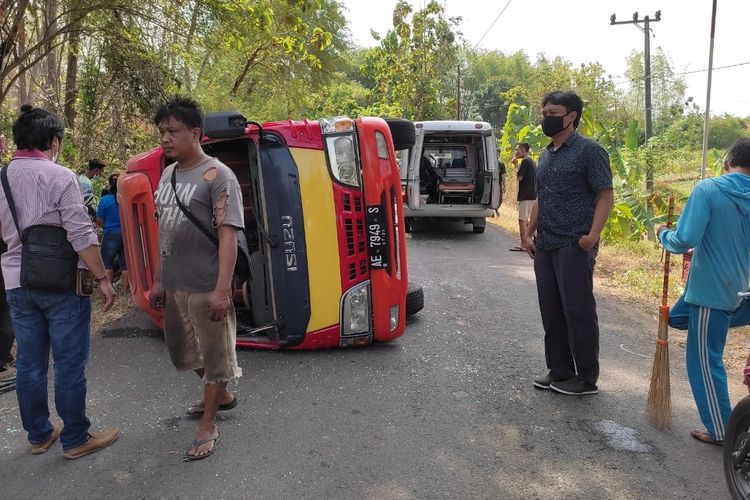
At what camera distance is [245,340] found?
15.8 feet

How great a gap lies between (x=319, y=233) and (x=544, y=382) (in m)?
2.02

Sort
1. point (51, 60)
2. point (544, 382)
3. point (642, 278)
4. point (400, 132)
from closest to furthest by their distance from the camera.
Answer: point (544, 382) → point (400, 132) → point (642, 278) → point (51, 60)

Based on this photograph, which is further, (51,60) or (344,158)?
(51,60)

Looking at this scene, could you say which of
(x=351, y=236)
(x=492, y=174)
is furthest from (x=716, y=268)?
(x=492, y=174)

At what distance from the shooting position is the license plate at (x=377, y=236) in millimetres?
4703

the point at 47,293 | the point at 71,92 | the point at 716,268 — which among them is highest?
the point at 71,92

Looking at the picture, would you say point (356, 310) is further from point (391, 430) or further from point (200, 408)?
point (200, 408)

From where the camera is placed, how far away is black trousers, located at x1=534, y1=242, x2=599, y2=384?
3857 mm

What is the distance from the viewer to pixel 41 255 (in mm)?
2977

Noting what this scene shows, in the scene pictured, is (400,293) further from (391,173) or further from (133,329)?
(133,329)

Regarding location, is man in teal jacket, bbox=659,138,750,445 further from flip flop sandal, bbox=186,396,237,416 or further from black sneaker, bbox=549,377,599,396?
flip flop sandal, bbox=186,396,237,416

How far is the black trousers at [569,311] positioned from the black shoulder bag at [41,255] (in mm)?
2982

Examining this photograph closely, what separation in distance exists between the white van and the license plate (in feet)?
16.8

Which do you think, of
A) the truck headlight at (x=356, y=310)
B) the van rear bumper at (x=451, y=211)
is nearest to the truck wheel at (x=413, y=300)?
the truck headlight at (x=356, y=310)
